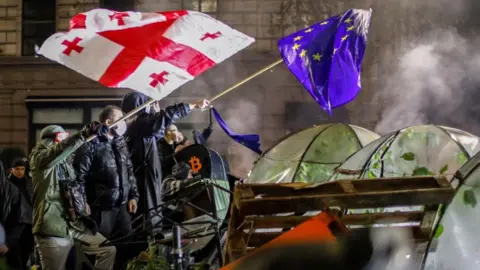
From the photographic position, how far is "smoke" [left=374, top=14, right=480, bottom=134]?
15.2m

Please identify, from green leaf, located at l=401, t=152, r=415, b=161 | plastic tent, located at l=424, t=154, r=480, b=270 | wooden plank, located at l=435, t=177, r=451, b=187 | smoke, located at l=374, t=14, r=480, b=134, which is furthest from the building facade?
wooden plank, located at l=435, t=177, r=451, b=187

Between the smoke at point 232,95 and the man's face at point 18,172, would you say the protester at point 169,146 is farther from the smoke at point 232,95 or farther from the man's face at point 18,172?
the smoke at point 232,95

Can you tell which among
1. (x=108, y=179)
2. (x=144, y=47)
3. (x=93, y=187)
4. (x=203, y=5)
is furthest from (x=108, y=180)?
(x=203, y=5)

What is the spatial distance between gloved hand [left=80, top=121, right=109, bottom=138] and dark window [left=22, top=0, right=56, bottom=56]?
12.5 metres

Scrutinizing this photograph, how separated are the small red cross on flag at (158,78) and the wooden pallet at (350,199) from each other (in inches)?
110

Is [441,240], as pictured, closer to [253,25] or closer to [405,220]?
[405,220]

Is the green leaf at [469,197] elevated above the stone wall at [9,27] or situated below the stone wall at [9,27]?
above

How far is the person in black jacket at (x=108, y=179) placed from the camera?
768cm

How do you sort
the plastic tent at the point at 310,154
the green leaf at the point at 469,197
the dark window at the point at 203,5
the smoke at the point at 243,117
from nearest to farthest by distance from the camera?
the green leaf at the point at 469,197 < the plastic tent at the point at 310,154 < the smoke at the point at 243,117 < the dark window at the point at 203,5

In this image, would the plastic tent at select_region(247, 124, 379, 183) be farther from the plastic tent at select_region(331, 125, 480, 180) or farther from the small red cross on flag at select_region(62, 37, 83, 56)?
the small red cross on flag at select_region(62, 37, 83, 56)

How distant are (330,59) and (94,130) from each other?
102 inches

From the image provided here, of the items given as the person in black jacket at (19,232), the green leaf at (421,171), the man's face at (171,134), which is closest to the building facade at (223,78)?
the man's face at (171,134)

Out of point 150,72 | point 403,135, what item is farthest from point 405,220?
point 150,72

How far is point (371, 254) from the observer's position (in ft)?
13.4
